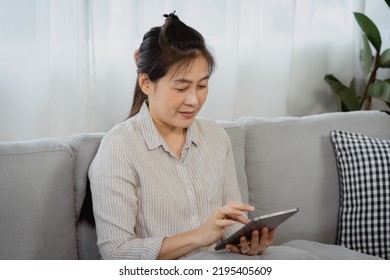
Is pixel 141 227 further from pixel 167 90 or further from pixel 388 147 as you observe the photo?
pixel 388 147

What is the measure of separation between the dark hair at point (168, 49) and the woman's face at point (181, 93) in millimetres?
16

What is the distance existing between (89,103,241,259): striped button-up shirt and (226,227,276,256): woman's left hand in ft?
0.35

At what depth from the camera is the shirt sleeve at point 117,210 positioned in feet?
4.30

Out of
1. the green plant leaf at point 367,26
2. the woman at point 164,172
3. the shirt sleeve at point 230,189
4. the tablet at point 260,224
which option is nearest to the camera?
the tablet at point 260,224

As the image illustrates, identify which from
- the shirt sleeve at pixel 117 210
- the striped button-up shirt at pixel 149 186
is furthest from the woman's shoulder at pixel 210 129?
the shirt sleeve at pixel 117 210

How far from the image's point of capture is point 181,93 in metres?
1.39

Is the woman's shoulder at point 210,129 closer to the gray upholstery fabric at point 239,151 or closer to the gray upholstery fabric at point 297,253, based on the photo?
the gray upholstery fabric at point 239,151

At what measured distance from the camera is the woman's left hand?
1331 mm

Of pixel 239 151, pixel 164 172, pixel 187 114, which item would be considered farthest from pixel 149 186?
pixel 239 151

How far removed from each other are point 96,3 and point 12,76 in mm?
355

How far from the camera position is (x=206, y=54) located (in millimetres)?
1424

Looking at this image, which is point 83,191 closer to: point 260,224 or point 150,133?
point 150,133

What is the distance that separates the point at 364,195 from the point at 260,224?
58 cm
